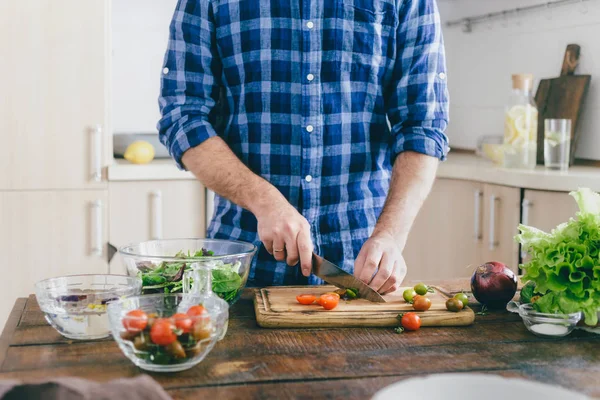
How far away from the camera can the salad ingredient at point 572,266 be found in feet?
3.85

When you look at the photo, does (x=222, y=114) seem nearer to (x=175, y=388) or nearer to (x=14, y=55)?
(x=175, y=388)

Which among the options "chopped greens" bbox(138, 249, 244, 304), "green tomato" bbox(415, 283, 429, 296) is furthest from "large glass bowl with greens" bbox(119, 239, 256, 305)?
"green tomato" bbox(415, 283, 429, 296)

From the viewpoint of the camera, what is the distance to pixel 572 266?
3.86 feet

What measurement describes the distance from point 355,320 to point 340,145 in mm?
553

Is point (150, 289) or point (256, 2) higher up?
→ point (256, 2)

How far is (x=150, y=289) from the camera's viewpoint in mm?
1253

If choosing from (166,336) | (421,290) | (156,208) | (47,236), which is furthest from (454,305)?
(47,236)

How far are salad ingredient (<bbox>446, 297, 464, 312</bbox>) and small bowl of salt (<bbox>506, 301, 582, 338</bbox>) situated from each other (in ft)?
0.34

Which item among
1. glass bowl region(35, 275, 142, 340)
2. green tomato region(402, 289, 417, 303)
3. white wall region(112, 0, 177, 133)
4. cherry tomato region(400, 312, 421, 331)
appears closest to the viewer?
glass bowl region(35, 275, 142, 340)

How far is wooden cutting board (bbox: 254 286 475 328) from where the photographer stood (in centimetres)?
122

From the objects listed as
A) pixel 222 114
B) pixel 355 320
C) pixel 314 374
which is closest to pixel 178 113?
pixel 222 114

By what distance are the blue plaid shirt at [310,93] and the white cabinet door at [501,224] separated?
104cm

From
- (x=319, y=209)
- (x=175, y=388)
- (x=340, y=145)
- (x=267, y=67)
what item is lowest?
(x=175, y=388)

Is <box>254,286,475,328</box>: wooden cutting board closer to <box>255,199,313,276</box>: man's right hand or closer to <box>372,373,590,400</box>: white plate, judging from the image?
<box>255,199,313,276</box>: man's right hand
